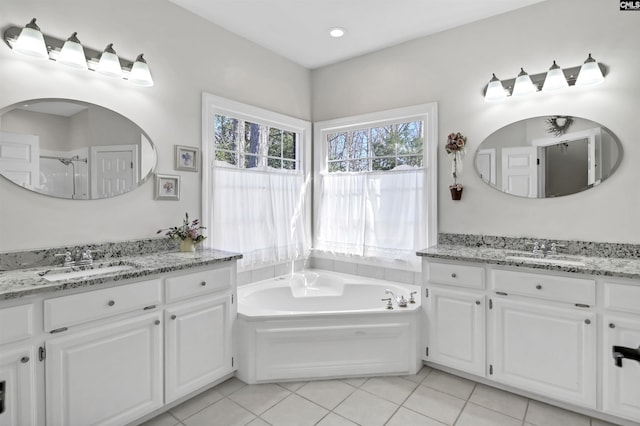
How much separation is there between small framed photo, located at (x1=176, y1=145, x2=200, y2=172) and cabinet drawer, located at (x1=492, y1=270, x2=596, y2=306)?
7.84 feet

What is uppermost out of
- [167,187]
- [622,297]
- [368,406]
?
[167,187]

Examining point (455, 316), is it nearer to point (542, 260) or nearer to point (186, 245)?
point (542, 260)

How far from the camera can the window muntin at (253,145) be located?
3082 mm

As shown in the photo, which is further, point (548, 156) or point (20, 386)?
point (548, 156)

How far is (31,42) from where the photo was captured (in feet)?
6.14

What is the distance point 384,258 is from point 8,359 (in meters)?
2.75

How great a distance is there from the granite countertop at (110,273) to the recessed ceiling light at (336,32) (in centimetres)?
211

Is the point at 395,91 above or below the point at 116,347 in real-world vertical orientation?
above

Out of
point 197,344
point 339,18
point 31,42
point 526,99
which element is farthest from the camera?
point 339,18

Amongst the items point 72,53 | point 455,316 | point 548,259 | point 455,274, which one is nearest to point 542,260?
point 548,259

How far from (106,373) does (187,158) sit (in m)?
1.57

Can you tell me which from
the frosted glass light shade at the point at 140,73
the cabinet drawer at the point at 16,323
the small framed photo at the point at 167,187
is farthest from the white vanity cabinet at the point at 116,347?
the frosted glass light shade at the point at 140,73

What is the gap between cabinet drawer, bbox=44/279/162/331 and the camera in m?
1.62

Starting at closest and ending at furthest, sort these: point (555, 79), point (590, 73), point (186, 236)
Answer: point (590, 73), point (555, 79), point (186, 236)
